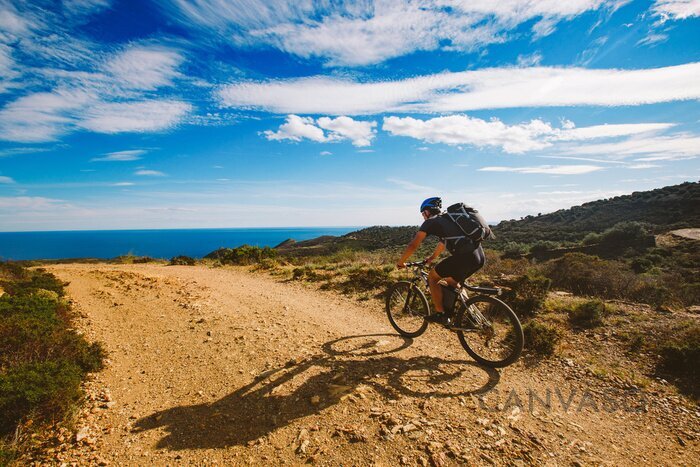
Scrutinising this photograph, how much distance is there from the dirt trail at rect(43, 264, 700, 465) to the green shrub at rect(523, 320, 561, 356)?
0.32m

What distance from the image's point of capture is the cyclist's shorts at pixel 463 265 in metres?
5.26

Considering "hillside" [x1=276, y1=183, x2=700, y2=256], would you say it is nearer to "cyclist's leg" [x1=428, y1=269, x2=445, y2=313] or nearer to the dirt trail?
the dirt trail

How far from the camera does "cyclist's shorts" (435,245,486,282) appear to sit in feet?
17.3

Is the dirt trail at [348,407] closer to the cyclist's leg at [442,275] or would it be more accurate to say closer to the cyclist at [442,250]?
the cyclist's leg at [442,275]

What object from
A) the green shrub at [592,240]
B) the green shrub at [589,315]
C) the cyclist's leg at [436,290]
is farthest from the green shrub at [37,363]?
the green shrub at [592,240]

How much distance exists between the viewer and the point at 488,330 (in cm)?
540

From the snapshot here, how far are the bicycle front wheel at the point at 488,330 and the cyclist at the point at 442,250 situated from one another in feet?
1.23

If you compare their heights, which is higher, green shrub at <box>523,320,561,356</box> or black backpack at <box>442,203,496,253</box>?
black backpack at <box>442,203,496,253</box>

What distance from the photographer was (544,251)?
2389cm

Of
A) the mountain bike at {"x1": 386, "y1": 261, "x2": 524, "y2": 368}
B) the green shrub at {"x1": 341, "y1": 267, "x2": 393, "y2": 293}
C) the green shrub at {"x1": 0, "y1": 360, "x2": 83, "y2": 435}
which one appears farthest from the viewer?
the green shrub at {"x1": 341, "y1": 267, "x2": 393, "y2": 293}

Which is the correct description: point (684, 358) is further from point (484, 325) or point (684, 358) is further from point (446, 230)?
point (446, 230)

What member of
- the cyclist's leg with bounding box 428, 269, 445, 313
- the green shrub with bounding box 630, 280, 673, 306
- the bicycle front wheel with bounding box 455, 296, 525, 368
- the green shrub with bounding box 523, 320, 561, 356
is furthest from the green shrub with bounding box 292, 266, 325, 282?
the green shrub with bounding box 630, 280, 673, 306

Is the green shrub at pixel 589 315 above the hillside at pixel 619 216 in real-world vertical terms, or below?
below

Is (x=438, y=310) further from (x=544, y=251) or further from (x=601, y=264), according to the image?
(x=544, y=251)
